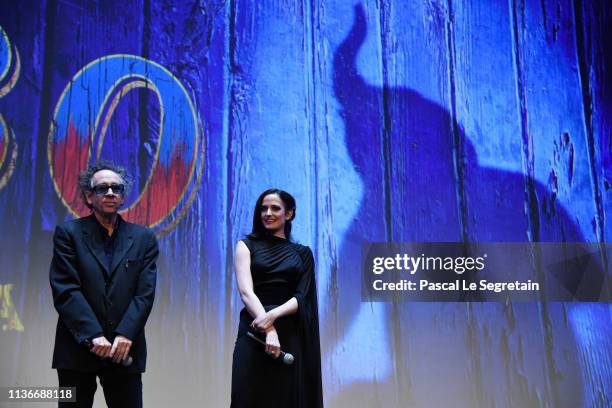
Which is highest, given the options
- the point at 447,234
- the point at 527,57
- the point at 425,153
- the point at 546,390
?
the point at 527,57

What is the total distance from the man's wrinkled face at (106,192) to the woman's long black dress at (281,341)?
0.47m

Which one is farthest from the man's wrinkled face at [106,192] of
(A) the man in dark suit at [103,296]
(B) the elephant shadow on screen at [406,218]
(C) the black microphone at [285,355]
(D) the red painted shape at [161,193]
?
(B) the elephant shadow on screen at [406,218]

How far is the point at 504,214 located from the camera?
123 inches

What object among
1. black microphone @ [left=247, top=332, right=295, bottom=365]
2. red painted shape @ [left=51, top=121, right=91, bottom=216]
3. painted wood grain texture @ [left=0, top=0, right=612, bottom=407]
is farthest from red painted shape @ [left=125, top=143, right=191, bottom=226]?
black microphone @ [left=247, top=332, right=295, bottom=365]

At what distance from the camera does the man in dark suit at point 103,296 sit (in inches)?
81.8

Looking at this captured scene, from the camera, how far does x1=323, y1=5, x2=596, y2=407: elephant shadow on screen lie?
3002 mm

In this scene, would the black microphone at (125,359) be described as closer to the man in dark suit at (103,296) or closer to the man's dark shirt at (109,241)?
the man in dark suit at (103,296)

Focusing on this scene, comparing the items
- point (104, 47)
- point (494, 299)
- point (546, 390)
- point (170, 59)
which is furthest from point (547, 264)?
point (104, 47)

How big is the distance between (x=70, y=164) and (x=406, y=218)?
1.52m

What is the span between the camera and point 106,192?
2.24m

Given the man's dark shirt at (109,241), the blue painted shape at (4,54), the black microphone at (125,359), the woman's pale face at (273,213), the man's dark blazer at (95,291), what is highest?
the blue painted shape at (4,54)

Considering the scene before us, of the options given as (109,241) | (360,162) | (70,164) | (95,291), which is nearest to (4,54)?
(70,164)

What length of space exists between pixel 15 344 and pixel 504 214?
2.23 metres

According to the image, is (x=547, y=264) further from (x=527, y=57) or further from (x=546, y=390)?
(x=527, y=57)
